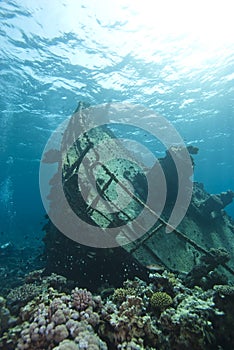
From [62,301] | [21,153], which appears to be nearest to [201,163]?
[21,153]

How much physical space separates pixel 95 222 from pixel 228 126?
23.5 meters

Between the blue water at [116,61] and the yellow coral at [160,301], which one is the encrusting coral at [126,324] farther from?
the blue water at [116,61]

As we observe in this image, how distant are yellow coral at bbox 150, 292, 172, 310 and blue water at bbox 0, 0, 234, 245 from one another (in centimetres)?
1301

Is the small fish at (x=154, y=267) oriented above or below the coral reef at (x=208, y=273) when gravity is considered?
below

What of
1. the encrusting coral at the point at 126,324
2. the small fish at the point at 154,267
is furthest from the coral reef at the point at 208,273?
the encrusting coral at the point at 126,324

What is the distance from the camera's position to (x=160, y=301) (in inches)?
193

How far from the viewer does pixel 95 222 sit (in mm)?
7059

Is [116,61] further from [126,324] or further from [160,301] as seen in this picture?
[126,324]

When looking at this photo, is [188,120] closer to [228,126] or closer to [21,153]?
[228,126]

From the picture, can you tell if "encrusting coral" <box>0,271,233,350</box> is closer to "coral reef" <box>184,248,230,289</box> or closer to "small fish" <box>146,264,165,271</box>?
"coral reef" <box>184,248,230,289</box>

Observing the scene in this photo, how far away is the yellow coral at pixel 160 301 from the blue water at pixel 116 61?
512 inches

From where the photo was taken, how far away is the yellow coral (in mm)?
4857

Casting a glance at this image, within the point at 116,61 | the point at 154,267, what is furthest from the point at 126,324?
the point at 116,61

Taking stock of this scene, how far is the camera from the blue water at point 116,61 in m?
13.1
